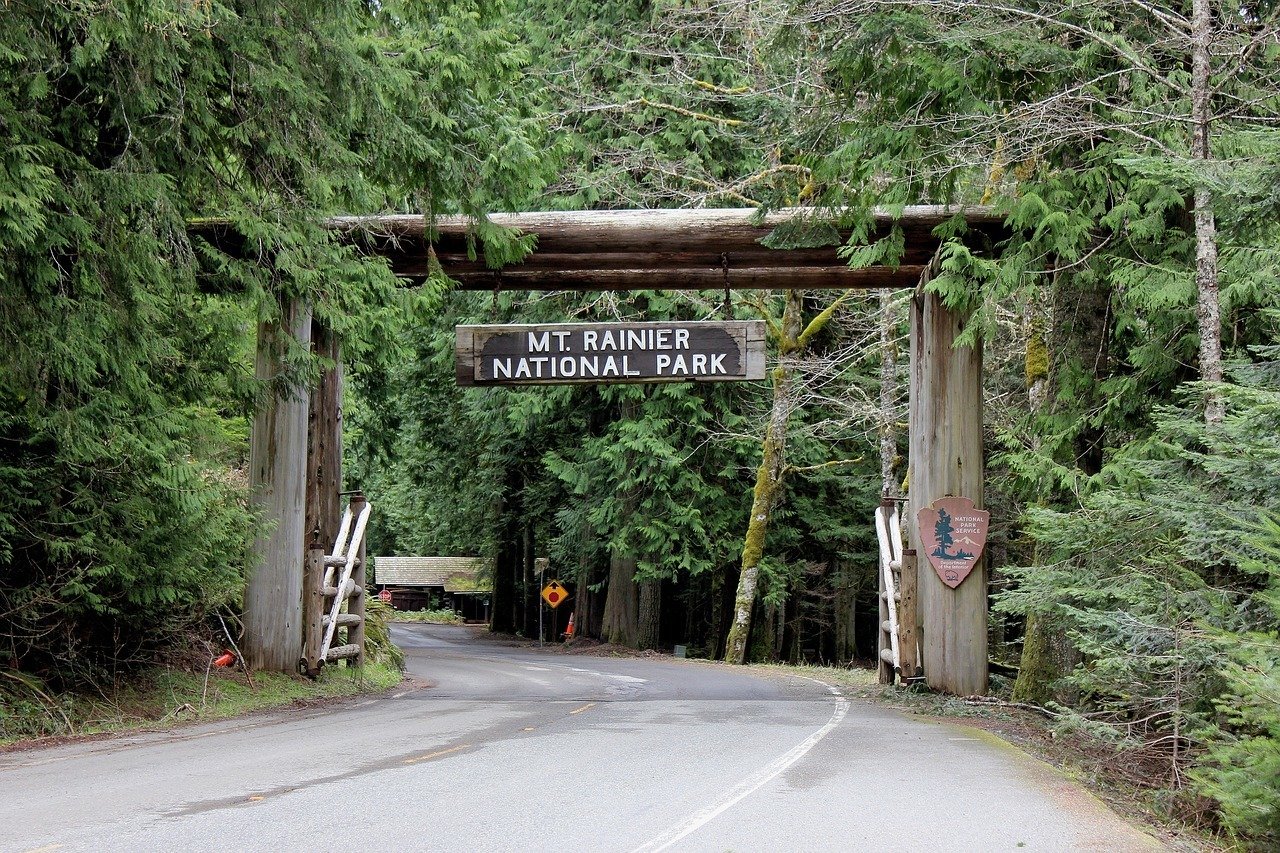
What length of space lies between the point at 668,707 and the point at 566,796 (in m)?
6.30

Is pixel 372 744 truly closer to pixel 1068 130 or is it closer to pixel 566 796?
pixel 566 796

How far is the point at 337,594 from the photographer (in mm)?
15594

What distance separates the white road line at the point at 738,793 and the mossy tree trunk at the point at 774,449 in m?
16.0

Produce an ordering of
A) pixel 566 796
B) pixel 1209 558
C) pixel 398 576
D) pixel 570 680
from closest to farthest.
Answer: pixel 566 796 < pixel 1209 558 < pixel 570 680 < pixel 398 576

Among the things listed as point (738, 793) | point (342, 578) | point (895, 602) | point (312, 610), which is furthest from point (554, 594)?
point (738, 793)

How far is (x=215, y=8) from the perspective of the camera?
914 cm

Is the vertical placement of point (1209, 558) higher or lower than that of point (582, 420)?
lower

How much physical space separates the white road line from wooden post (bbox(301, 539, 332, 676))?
20.2ft

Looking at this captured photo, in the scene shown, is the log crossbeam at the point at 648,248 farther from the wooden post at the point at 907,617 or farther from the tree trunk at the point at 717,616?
the tree trunk at the point at 717,616

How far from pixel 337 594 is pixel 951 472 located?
7.32 m

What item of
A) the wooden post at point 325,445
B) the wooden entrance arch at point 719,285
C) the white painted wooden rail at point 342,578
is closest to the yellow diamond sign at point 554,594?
the white painted wooden rail at point 342,578

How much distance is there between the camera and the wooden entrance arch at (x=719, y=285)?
1388 cm

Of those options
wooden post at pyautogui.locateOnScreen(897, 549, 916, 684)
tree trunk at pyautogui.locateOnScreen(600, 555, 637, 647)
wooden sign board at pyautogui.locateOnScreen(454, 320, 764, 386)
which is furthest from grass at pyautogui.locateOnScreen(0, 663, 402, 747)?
tree trunk at pyautogui.locateOnScreen(600, 555, 637, 647)

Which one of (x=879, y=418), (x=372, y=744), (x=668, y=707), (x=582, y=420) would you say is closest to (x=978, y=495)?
(x=668, y=707)
